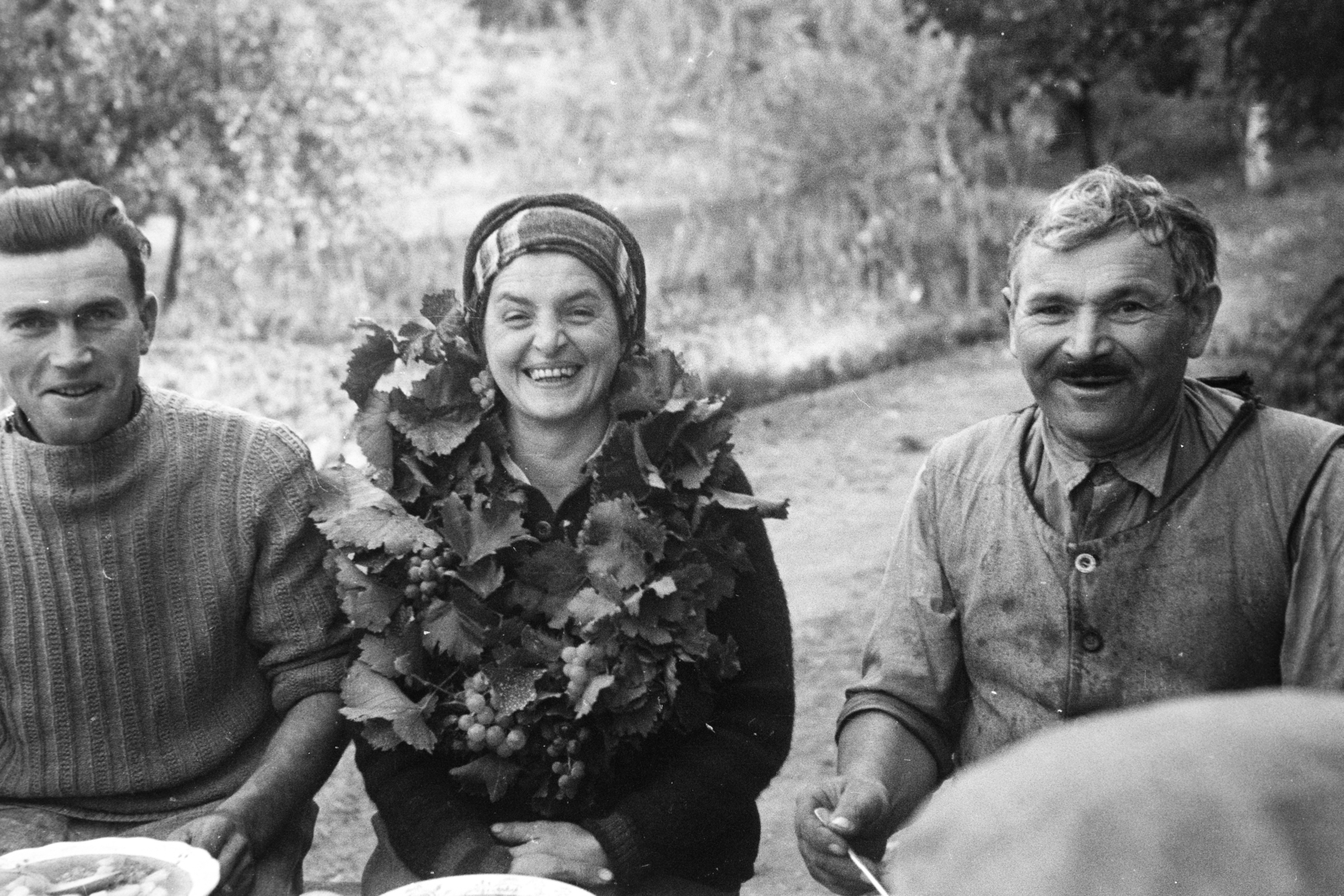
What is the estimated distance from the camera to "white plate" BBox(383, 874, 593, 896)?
2.23 m

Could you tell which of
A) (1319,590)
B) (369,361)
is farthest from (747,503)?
(1319,590)

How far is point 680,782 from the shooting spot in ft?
8.88

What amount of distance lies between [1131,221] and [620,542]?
1031 millimetres

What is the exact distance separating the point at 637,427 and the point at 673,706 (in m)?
0.51

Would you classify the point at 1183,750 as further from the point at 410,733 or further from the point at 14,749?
the point at 14,749

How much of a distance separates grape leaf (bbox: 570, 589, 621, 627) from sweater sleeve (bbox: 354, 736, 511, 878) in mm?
398

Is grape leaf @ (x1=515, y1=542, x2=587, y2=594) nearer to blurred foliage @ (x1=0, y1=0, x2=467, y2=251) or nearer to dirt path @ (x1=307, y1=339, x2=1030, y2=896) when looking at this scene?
dirt path @ (x1=307, y1=339, x2=1030, y2=896)

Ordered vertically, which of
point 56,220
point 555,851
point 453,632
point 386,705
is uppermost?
point 56,220

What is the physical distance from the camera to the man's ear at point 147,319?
2.85m

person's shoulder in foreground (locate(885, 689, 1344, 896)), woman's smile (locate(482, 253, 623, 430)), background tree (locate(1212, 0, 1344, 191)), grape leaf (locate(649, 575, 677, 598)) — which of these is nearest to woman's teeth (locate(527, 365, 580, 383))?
woman's smile (locate(482, 253, 623, 430))

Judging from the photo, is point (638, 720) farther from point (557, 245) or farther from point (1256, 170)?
point (1256, 170)

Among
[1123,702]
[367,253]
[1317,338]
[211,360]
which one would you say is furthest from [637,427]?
[367,253]

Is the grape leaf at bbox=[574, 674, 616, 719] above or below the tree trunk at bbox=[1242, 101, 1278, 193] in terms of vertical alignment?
above

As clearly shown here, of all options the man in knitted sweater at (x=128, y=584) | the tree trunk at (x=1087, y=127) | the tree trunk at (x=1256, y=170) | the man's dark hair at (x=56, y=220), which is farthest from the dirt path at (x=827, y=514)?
the tree trunk at (x=1256, y=170)
